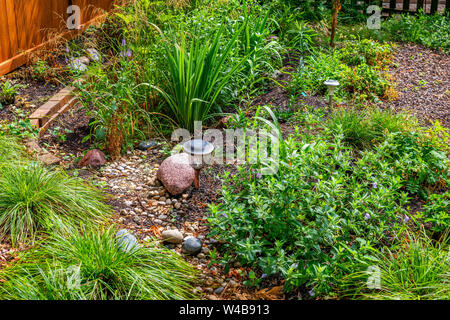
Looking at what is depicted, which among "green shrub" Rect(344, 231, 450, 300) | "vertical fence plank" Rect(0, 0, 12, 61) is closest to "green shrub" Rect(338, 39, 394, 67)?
"green shrub" Rect(344, 231, 450, 300)

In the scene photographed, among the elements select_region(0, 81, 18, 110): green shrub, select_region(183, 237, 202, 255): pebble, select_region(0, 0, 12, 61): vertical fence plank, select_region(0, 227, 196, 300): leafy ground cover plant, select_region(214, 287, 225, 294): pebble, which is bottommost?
select_region(214, 287, 225, 294): pebble

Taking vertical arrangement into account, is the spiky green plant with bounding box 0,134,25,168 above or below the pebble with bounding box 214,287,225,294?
above

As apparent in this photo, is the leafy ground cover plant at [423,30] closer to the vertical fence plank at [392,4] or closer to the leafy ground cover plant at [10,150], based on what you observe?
the vertical fence plank at [392,4]

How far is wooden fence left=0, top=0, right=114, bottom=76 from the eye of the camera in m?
4.81

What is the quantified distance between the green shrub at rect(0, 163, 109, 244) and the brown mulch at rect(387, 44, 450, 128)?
2882 mm

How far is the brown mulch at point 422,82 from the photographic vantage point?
448 cm

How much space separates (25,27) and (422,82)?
4.67 meters

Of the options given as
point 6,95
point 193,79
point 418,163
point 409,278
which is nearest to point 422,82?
point 418,163

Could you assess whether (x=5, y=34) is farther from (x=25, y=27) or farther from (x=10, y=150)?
(x=10, y=150)

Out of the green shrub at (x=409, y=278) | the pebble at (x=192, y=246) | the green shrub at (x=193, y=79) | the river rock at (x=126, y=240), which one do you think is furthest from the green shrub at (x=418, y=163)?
the river rock at (x=126, y=240)

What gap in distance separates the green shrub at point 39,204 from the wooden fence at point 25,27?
7.77 ft

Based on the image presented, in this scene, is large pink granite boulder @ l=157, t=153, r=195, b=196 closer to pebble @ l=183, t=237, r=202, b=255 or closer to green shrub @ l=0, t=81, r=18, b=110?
pebble @ l=183, t=237, r=202, b=255

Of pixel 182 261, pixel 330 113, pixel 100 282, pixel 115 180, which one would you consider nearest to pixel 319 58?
pixel 330 113

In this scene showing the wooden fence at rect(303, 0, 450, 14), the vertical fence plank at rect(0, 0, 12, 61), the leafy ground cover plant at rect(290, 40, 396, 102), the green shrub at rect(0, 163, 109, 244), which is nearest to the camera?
the green shrub at rect(0, 163, 109, 244)
